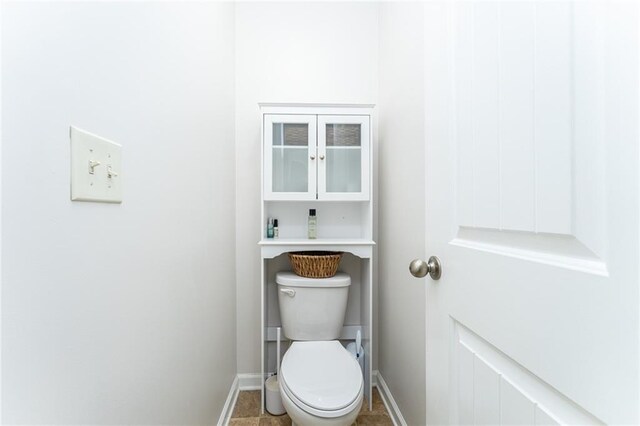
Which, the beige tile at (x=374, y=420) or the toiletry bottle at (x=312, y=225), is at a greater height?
the toiletry bottle at (x=312, y=225)

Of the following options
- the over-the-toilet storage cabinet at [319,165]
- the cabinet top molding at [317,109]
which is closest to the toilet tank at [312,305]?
the over-the-toilet storage cabinet at [319,165]

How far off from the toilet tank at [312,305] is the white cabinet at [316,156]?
0.45m

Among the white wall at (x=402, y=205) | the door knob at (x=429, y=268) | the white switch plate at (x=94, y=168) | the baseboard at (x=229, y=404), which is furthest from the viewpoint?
the baseboard at (x=229, y=404)

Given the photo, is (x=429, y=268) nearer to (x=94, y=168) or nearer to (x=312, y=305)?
(x=94, y=168)

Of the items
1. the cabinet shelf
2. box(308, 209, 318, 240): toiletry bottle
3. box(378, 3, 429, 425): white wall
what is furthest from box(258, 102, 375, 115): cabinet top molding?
the cabinet shelf

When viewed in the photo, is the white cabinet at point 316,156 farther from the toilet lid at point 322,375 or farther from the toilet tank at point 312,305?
the toilet lid at point 322,375

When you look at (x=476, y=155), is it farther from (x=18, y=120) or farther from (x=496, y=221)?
(x=18, y=120)

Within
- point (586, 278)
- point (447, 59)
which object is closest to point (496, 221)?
point (586, 278)

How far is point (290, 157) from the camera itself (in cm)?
168

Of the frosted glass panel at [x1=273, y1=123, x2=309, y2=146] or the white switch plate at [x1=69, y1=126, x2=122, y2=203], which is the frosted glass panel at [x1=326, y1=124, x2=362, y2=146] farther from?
the white switch plate at [x1=69, y1=126, x2=122, y2=203]

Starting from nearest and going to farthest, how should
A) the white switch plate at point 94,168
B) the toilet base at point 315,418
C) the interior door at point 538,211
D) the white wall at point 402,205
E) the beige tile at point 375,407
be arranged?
the interior door at point 538,211
the white switch plate at point 94,168
the toilet base at point 315,418
the white wall at point 402,205
the beige tile at point 375,407

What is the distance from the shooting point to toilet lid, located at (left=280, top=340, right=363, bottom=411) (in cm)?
115

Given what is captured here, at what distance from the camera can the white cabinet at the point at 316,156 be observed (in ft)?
5.44

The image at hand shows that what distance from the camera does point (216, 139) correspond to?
56.2 inches
